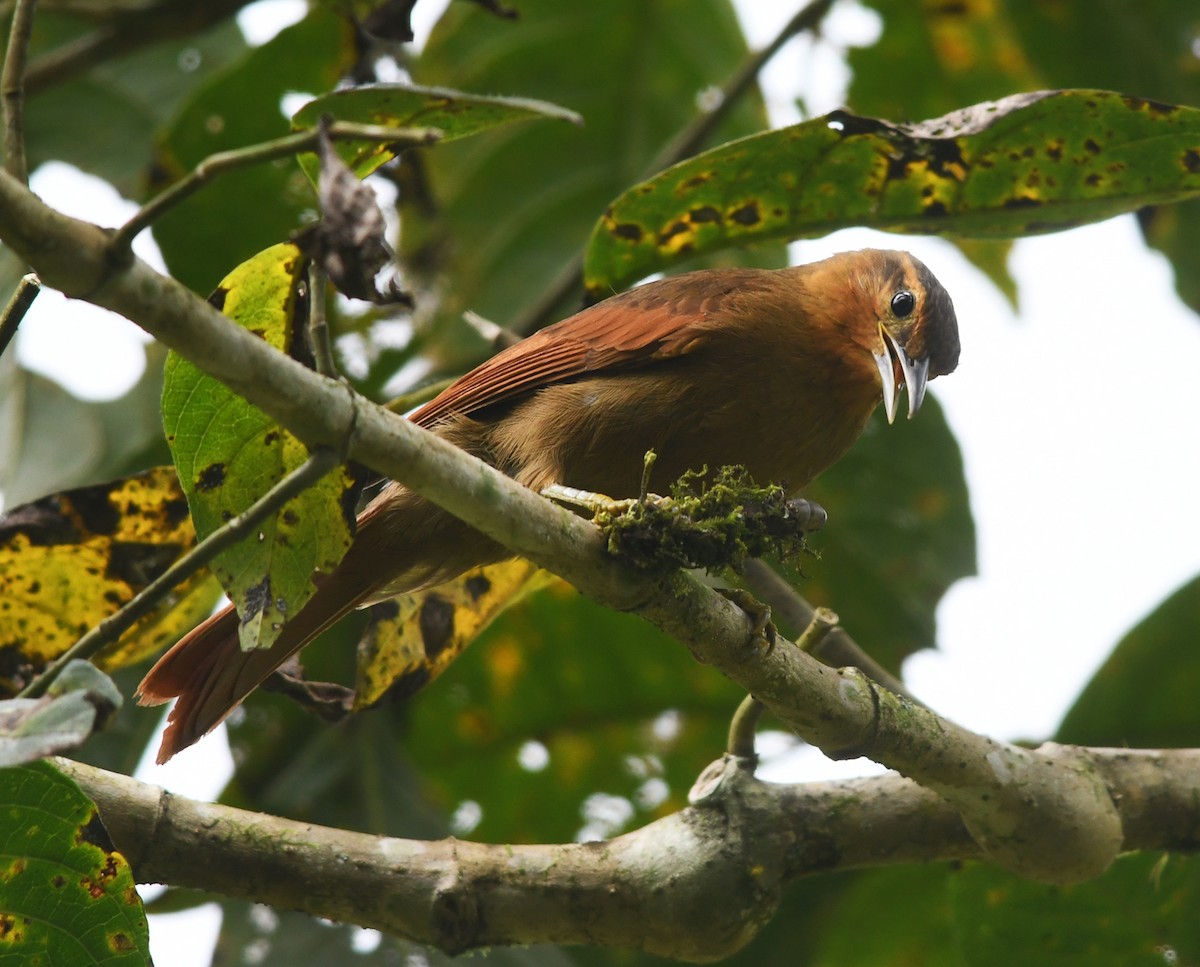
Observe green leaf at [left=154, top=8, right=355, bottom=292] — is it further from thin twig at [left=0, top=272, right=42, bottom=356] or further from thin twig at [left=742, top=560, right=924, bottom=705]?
thin twig at [left=0, top=272, right=42, bottom=356]

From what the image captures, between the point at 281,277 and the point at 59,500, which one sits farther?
the point at 59,500

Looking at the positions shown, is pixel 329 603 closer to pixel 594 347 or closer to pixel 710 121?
pixel 594 347

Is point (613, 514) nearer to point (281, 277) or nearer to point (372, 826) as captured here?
point (281, 277)

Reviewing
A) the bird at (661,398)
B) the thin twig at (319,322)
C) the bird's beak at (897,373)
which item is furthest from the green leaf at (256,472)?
the bird's beak at (897,373)

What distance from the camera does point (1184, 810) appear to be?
280 cm

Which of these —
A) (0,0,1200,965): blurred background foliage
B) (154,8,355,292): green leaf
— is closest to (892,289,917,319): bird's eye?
(0,0,1200,965): blurred background foliage

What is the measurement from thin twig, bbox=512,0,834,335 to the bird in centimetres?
75

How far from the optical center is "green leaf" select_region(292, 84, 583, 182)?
1954mm

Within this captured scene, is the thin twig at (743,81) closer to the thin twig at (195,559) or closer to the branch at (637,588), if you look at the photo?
the branch at (637,588)

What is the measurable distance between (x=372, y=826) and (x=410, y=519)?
123 centimetres

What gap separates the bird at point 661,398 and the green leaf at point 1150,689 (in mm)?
831

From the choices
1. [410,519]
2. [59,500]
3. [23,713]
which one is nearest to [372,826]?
[410,519]

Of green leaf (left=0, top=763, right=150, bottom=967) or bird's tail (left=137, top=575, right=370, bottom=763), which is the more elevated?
bird's tail (left=137, top=575, right=370, bottom=763)

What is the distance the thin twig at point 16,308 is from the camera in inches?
70.4
